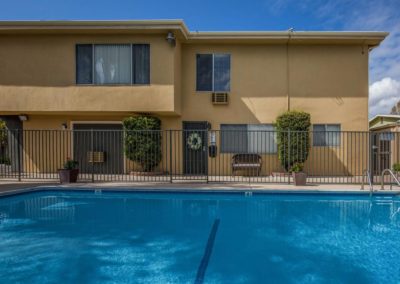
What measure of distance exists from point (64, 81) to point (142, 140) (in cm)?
379

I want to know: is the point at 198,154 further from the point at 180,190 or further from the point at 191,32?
the point at 191,32

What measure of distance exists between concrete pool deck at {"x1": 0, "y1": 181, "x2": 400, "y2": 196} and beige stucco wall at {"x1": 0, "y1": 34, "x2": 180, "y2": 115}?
3022 millimetres

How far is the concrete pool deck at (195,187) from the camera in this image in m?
8.59

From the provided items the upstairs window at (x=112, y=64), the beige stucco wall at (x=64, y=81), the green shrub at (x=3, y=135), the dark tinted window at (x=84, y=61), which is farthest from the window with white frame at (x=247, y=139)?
the green shrub at (x=3, y=135)

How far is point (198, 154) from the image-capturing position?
12.4 m

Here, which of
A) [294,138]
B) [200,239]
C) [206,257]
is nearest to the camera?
[206,257]

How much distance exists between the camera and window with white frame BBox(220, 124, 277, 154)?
12.2m

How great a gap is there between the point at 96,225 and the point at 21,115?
29.0ft

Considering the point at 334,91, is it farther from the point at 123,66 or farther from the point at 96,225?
the point at 96,225

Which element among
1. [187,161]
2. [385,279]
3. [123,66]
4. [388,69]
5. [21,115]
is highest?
[388,69]

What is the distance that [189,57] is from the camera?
482 inches

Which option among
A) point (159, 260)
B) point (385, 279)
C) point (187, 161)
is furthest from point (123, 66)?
point (385, 279)

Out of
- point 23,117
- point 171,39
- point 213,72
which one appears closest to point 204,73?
point 213,72

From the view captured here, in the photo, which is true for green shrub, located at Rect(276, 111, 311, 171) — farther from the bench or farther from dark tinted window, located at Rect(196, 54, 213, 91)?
dark tinted window, located at Rect(196, 54, 213, 91)
